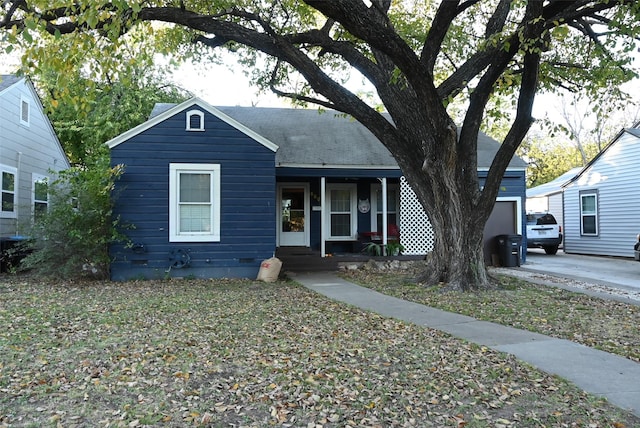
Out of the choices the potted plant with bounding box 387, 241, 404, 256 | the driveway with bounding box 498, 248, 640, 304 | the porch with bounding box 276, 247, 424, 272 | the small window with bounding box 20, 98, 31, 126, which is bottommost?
the driveway with bounding box 498, 248, 640, 304

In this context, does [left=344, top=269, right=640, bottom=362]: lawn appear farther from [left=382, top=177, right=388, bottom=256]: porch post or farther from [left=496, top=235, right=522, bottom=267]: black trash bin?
[left=496, top=235, right=522, bottom=267]: black trash bin

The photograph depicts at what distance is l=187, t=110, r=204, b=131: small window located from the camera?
11836 mm

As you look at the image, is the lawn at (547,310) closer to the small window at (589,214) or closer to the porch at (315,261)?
the porch at (315,261)

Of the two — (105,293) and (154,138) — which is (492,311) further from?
(154,138)

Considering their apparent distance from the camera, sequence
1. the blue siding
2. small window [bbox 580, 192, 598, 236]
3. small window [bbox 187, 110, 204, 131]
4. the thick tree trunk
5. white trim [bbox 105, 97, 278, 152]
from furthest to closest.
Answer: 1. small window [bbox 580, 192, 598, 236]
2. small window [bbox 187, 110, 204, 131]
3. the blue siding
4. white trim [bbox 105, 97, 278, 152]
5. the thick tree trunk

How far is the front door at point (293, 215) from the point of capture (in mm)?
15906

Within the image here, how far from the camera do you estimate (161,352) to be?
5195 millimetres

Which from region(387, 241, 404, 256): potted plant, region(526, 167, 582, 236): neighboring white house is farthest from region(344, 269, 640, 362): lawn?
region(526, 167, 582, 236): neighboring white house

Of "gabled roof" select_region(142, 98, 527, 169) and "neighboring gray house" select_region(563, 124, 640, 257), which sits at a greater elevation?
"gabled roof" select_region(142, 98, 527, 169)

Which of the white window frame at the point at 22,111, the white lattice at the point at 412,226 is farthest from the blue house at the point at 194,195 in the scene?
the white window frame at the point at 22,111

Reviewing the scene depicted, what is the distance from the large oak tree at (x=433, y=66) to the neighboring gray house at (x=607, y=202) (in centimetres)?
763

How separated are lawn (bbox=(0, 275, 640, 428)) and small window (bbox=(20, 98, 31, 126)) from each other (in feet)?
31.9

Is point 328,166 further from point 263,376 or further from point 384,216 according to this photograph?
point 263,376

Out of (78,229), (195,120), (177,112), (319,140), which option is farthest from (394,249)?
(78,229)
